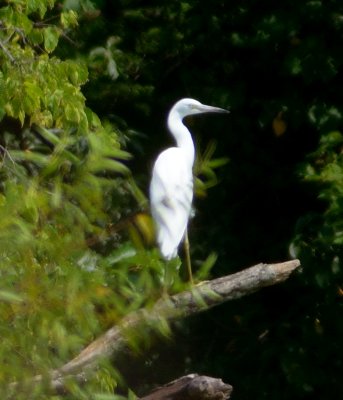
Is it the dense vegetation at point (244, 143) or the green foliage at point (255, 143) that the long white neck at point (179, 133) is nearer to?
the dense vegetation at point (244, 143)

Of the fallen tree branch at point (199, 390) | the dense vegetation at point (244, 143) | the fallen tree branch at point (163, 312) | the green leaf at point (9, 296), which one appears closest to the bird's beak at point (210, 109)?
the dense vegetation at point (244, 143)

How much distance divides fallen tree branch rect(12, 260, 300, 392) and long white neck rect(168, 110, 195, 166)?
7.92 ft

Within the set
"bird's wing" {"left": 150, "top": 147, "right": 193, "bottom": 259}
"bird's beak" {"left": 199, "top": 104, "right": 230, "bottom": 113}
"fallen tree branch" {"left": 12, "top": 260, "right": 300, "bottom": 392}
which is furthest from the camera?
"bird's beak" {"left": 199, "top": 104, "right": 230, "bottom": 113}

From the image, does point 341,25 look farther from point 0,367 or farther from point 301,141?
point 0,367

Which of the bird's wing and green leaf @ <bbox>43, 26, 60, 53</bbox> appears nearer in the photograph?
green leaf @ <bbox>43, 26, 60, 53</bbox>

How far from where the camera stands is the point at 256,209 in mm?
7672

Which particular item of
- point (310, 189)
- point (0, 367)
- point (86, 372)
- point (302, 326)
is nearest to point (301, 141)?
point (310, 189)

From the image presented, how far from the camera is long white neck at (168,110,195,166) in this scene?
6824 millimetres

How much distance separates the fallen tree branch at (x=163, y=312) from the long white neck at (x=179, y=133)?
2.41 m

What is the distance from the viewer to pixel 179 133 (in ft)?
22.6

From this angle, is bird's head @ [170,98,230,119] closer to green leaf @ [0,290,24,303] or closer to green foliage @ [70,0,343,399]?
green foliage @ [70,0,343,399]

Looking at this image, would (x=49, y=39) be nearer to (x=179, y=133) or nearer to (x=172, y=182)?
(x=172, y=182)

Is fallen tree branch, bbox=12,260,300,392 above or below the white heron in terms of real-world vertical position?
above

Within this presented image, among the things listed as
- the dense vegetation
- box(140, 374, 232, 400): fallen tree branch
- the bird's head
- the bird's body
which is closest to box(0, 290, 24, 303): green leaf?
box(140, 374, 232, 400): fallen tree branch
